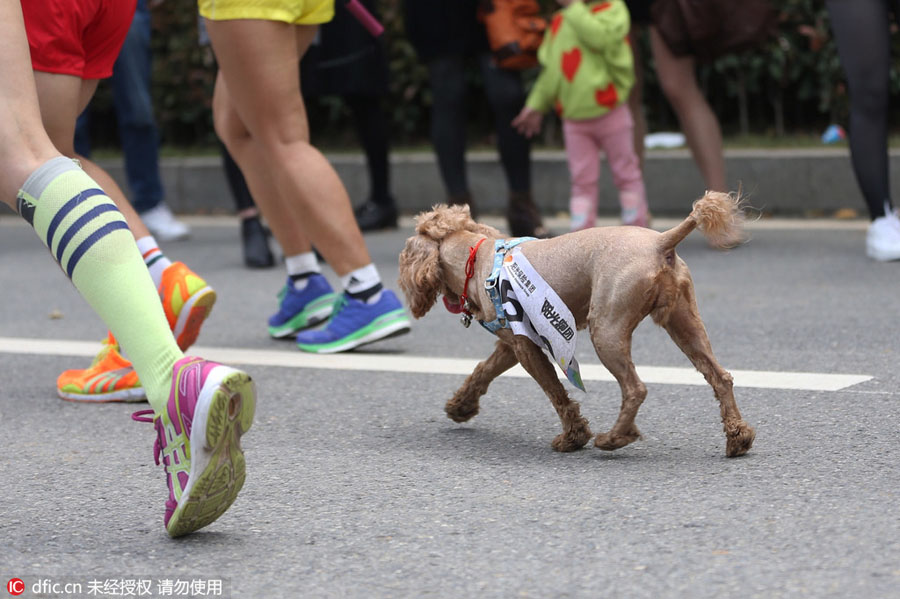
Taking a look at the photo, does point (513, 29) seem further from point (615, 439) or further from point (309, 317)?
point (615, 439)

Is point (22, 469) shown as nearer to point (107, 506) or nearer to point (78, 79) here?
point (107, 506)

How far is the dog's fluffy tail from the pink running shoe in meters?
0.93

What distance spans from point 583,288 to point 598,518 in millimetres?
596

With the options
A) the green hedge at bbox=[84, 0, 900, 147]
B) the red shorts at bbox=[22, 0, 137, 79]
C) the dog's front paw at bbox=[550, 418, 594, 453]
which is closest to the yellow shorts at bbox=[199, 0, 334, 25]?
the red shorts at bbox=[22, 0, 137, 79]

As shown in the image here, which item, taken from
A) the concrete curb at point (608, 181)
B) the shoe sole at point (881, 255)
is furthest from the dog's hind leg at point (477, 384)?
the concrete curb at point (608, 181)

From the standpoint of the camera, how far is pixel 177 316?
3.61 m

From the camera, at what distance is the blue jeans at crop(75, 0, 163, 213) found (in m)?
7.84

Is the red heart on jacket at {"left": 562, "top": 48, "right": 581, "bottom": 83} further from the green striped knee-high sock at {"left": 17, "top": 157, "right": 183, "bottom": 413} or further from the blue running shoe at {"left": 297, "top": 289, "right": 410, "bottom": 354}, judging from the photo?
the green striped knee-high sock at {"left": 17, "top": 157, "right": 183, "bottom": 413}

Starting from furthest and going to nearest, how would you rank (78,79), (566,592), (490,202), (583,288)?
1. (490,202)
2. (78,79)
3. (583,288)
4. (566,592)

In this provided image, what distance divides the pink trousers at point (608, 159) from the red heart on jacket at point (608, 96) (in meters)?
0.08

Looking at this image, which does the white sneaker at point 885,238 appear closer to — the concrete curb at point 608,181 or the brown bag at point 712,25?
the brown bag at point 712,25

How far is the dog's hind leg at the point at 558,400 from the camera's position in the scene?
2.98 m

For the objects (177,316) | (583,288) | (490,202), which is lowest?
(490,202)

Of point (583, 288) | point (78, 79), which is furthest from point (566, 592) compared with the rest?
point (78, 79)
